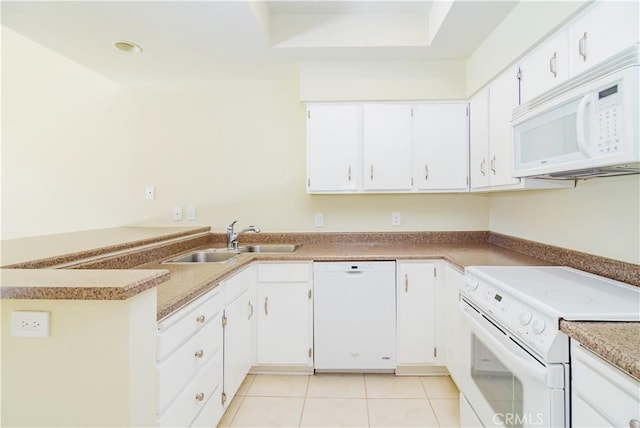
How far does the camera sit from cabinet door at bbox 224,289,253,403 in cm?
174

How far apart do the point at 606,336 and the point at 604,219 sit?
37.9 inches

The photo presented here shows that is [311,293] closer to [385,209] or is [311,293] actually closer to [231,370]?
[231,370]

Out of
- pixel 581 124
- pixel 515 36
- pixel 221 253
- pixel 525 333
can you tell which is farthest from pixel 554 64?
pixel 221 253

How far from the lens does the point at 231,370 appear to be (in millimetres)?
1786

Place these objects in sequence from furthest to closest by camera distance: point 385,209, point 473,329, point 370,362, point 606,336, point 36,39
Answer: point 385,209 < point 370,362 < point 36,39 < point 473,329 < point 606,336

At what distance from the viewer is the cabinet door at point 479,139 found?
213cm

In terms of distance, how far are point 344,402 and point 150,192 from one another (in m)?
2.37

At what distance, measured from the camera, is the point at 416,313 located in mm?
2174

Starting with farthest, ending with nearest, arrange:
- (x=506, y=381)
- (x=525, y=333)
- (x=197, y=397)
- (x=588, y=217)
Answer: (x=588, y=217) → (x=197, y=397) → (x=506, y=381) → (x=525, y=333)

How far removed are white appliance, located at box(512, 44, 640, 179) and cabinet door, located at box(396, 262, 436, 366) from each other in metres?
0.99

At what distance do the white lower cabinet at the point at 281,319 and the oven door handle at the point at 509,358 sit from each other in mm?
1119

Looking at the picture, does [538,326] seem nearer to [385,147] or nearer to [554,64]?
[554,64]

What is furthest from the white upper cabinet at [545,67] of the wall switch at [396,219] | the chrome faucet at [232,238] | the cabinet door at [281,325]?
the chrome faucet at [232,238]

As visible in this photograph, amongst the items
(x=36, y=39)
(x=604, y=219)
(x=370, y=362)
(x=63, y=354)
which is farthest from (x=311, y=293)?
(x=36, y=39)
